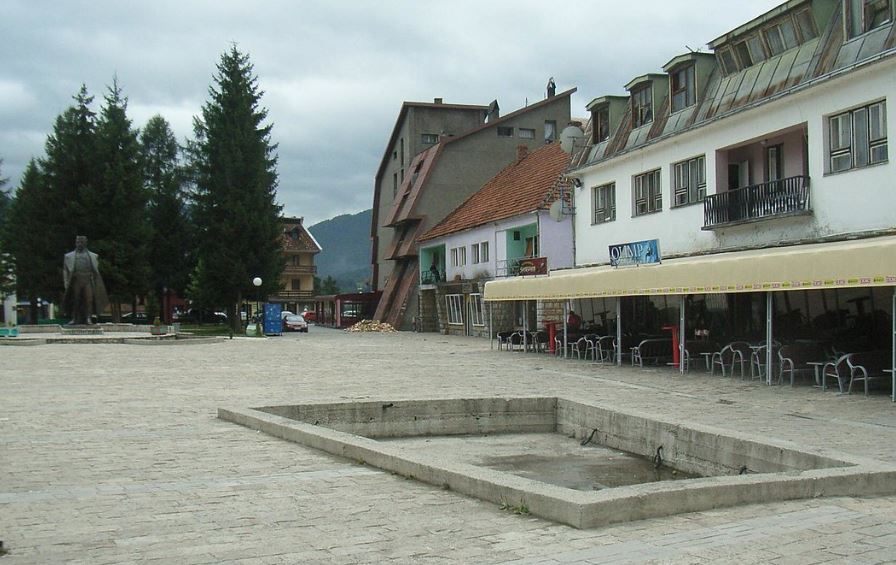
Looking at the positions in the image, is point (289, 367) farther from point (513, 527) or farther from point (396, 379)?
point (513, 527)

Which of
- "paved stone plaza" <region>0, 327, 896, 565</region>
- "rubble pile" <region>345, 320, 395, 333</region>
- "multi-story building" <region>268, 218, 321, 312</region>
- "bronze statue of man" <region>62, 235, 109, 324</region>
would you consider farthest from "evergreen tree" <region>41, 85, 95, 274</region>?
"multi-story building" <region>268, 218, 321, 312</region>

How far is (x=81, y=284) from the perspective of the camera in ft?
130

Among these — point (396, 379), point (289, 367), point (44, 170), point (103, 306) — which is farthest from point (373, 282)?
point (396, 379)

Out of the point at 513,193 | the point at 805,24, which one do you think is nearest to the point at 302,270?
the point at 513,193

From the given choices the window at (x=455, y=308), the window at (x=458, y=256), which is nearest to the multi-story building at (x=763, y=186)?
the window at (x=458, y=256)

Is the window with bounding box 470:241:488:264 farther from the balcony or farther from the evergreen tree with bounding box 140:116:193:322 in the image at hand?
the balcony

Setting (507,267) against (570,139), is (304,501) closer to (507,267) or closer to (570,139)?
(570,139)

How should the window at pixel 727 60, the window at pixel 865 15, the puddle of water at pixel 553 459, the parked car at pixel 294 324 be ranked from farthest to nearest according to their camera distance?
the parked car at pixel 294 324 < the window at pixel 727 60 < the window at pixel 865 15 < the puddle of water at pixel 553 459

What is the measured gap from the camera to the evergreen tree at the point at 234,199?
163 ft

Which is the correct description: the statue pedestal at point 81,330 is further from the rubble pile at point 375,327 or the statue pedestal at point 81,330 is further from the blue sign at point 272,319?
the rubble pile at point 375,327

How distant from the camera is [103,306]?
4109cm

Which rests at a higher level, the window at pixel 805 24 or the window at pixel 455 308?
the window at pixel 805 24

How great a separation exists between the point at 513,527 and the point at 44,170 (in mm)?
53227

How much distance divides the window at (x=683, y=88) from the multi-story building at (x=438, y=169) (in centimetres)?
2798
